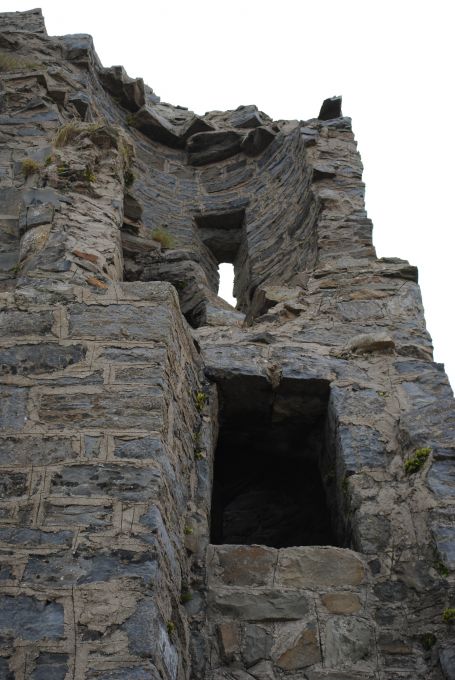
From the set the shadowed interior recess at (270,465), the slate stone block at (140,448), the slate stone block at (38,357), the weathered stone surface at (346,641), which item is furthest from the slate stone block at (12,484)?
the shadowed interior recess at (270,465)

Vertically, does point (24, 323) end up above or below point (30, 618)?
above

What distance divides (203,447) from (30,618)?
1820 mm

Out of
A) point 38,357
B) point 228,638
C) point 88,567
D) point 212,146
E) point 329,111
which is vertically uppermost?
point 212,146

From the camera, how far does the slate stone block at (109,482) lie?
352cm

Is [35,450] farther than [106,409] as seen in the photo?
No

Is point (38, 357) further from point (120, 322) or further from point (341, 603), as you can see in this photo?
point (341, 603)

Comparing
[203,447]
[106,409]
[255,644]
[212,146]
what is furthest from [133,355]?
[212,146]

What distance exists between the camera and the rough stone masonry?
3.32m

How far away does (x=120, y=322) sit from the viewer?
4316 millimetres

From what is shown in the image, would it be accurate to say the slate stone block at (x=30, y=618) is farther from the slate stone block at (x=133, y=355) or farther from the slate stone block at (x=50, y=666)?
the slate stone block at (x=133, y=355)

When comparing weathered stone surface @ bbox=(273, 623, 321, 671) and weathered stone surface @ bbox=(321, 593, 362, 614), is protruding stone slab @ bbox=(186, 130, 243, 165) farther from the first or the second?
weathered stone surface @ bbox=(273, 623, 321, 671)

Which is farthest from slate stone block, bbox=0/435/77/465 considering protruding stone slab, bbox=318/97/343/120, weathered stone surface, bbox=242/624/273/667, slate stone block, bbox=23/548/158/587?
protruding stone slab, bbox=318/97/343/120

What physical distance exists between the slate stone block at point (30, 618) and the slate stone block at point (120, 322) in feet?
4.63

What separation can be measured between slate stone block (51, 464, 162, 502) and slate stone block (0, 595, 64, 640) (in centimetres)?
49
